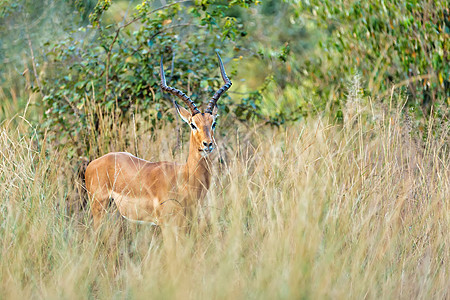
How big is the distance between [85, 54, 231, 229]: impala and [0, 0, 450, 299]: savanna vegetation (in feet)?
0.48

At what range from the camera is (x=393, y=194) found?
4.33 metres

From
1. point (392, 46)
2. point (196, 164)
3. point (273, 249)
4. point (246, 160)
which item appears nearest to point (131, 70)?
point (196, 164)

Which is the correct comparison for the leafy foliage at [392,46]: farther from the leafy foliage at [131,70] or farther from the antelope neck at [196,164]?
the antelope neck at [196,164]

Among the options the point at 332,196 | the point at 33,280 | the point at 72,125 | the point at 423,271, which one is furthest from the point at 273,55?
the point at 33,280

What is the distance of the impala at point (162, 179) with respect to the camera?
4582mm

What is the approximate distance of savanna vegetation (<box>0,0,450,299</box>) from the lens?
3178 millimetres

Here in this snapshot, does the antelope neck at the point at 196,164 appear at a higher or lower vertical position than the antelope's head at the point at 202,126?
lower

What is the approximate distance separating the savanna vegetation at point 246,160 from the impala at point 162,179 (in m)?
0.15

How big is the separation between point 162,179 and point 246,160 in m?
0.72

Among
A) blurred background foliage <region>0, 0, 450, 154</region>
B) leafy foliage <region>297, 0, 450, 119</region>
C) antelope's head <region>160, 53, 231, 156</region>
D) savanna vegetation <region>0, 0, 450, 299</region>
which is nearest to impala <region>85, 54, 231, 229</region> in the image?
antelope's head <region>160, 53, 231, 156</region>

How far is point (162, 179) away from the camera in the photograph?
15.8 feet

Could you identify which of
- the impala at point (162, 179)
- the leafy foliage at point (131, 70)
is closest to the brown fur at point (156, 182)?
the impala at point (162, 179)

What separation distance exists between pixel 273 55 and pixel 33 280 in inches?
154

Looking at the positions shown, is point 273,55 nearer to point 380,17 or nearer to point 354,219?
point 380,17
